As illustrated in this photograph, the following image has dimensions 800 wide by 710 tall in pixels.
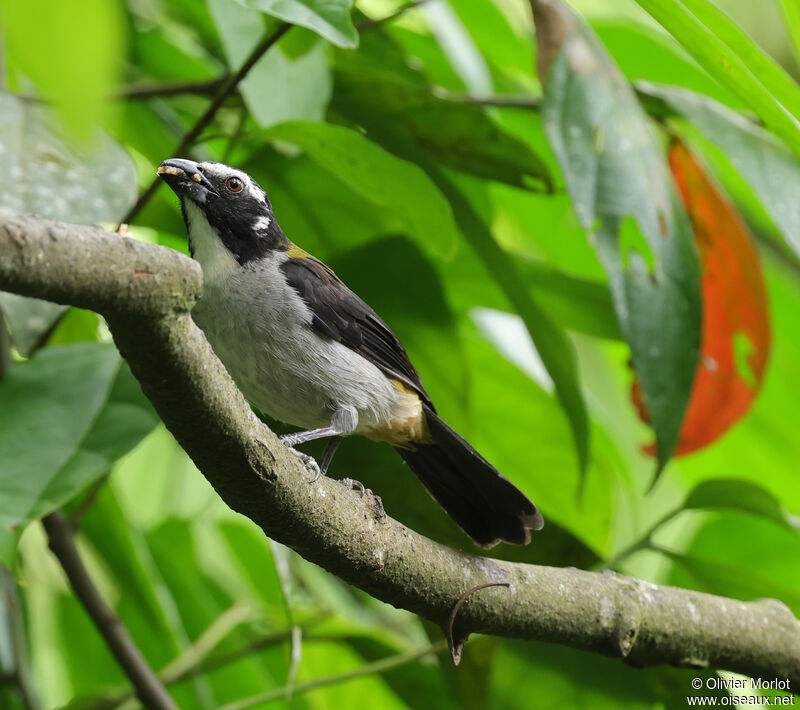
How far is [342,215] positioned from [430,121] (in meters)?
0.40

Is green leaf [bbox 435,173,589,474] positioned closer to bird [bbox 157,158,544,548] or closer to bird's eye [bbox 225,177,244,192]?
bird [bbox 157,158,544,548]

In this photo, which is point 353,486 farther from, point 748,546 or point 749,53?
point 748,546

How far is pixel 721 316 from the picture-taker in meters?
3.09

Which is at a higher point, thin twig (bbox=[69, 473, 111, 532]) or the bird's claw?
the bird's claw

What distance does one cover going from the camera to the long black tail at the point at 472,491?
100 inches

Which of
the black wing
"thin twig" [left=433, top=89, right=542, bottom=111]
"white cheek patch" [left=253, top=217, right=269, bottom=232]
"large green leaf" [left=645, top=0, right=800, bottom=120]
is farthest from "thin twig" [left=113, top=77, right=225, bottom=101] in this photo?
"large green leaf" [left=645, top=0, right=800, bottom=120]

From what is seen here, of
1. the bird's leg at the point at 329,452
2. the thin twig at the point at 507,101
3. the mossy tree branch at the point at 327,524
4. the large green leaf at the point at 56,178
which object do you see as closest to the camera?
the mossy tree branch at the point at 327,524

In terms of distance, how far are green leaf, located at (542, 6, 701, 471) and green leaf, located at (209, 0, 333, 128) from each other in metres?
0.61

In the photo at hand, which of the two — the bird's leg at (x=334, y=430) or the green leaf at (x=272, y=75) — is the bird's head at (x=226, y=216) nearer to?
the green leaf at (x=272, y=75)

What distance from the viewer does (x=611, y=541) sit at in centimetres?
332

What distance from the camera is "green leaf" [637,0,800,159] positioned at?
79.2 inches

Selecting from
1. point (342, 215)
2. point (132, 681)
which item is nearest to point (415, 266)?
point (342, 215)

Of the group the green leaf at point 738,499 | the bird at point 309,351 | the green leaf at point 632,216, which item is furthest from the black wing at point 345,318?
the green leaf at point 738,499

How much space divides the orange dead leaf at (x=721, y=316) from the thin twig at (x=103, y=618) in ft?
A: 5.22
